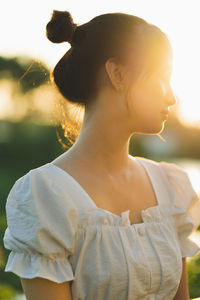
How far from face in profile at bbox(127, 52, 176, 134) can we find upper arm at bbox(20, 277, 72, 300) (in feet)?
2.01

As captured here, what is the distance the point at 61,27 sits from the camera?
151cm

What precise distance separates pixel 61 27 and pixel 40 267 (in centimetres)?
85

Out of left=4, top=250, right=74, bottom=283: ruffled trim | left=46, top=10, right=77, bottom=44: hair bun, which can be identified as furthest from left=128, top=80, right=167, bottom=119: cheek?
left=4, top=250, right=74, bottom=283: ruffled trim

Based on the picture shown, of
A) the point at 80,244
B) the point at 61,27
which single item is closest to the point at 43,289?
the point at 80,244

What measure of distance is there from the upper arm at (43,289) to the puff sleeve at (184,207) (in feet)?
1.88

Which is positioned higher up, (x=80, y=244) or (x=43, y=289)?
(x=80, y=244)

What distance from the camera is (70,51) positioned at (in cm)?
154

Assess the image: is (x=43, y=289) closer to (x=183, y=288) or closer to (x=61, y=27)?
(x=183, y=288)

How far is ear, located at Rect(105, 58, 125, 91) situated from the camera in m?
1.47

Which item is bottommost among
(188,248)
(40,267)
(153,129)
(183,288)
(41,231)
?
(183,288)

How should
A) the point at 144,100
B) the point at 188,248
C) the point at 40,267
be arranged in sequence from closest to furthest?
1. the point at 40,267
2. the point at 144,100
3. the point at 188,248

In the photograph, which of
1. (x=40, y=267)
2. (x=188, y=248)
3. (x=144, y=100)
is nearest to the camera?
(x=40, y=267)

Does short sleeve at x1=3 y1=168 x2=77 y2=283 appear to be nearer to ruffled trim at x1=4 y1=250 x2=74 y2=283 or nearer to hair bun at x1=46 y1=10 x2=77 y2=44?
ruffled trim at x1=4 y1=250 x2=74 y2=283

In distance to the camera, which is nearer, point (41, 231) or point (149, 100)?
point (41, 231)
